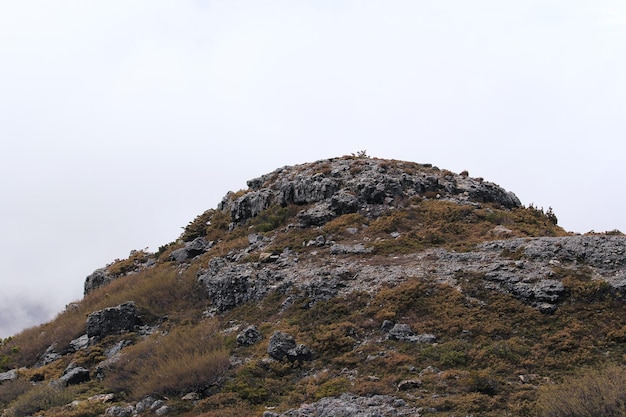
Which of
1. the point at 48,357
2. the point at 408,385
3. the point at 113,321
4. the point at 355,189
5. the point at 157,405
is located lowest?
the point at 408,385

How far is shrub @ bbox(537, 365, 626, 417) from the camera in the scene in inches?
474

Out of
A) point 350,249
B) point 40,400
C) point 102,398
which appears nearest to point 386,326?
point 350,249

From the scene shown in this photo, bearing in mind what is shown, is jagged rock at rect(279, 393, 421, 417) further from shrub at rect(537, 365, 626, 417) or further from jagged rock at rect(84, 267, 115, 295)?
jagged rock at rect(84, 267, 115, 295)

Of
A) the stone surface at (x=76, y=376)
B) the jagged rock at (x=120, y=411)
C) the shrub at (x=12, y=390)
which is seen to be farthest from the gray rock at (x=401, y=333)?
the shrub at (x=12, y=390)

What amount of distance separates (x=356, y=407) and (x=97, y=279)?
3231cm

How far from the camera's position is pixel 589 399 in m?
12.5

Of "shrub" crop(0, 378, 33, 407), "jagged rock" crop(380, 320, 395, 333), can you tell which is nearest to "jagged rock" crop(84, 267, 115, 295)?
"shrub" crop(0, 378, 33, 407)

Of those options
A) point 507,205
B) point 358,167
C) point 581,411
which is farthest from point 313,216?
point 581,411

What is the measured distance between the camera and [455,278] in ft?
76.0

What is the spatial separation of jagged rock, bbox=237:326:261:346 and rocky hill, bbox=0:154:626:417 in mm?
51

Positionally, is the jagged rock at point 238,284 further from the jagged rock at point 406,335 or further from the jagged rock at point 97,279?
the jagged rock at point 97,279

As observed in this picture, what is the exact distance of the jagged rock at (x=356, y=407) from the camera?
48.4ft

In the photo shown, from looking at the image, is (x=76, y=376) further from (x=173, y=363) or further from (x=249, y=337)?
(x=249, y=337)

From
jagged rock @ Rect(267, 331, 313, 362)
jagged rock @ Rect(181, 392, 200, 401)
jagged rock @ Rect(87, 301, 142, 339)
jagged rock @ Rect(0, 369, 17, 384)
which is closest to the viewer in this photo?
jagged rock @ Rect(181, 392, 200, 401)
